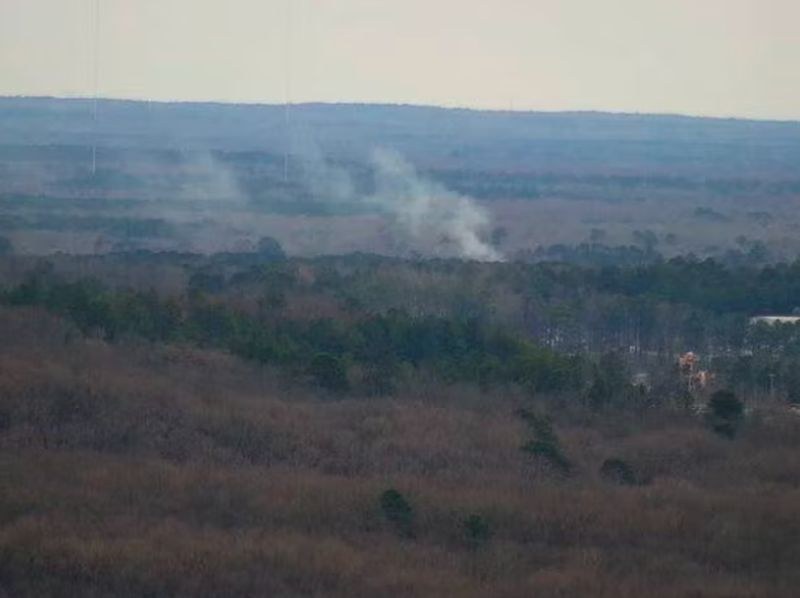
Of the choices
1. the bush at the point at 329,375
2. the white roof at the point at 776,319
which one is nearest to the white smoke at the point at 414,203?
the white roof at the point at 776,319

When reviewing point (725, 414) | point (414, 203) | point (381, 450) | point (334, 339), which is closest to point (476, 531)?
point (381, 450)

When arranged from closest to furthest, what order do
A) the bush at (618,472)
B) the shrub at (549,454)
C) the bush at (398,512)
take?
1. the bush at (398,512)
2. the bush at (618,472)
3. the shrub at (549,454)

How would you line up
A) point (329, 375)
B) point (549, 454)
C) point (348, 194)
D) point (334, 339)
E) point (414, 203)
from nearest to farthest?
point (549, 454), point (329, 375), point (334, 339), point (414, 203), point (348, 194)

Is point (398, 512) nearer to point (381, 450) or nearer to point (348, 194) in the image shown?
point (381, 450)

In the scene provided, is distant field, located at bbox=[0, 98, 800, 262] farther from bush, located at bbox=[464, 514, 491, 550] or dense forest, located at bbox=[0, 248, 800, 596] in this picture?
bush, located at bbox=[464, 514, 491, 550]

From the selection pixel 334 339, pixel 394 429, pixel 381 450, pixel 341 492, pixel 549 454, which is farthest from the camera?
pixel 334 339

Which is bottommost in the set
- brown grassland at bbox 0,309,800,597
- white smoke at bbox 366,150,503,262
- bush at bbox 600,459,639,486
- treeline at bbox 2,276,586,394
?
white smoke at bbox 366,150,503,262

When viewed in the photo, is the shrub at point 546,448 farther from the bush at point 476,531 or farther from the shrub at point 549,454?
the bush at point 476,531

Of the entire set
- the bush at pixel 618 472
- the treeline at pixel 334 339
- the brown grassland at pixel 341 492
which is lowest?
the bush at pixel 618 472

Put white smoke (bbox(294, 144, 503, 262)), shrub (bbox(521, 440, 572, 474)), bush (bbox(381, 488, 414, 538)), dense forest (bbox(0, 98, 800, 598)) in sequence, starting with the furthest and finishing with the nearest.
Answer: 1. white smoke (bbox(294, 144, 503, 262))
2. shrub (bbox(521, 440, 572, 474))
3. bush (bbox(381, 488, 414, 538))
4. dense forest (bbox(0, 98, 800, 598))

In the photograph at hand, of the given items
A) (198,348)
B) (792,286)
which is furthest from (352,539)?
(792,286)

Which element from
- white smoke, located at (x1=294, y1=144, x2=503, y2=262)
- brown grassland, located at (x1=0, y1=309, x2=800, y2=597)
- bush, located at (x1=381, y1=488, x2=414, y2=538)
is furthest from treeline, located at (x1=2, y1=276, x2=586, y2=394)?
white smoke, located at (x1=294, y1=144, x2=503, y2=262)

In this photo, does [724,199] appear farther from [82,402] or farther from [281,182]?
[82,402]
